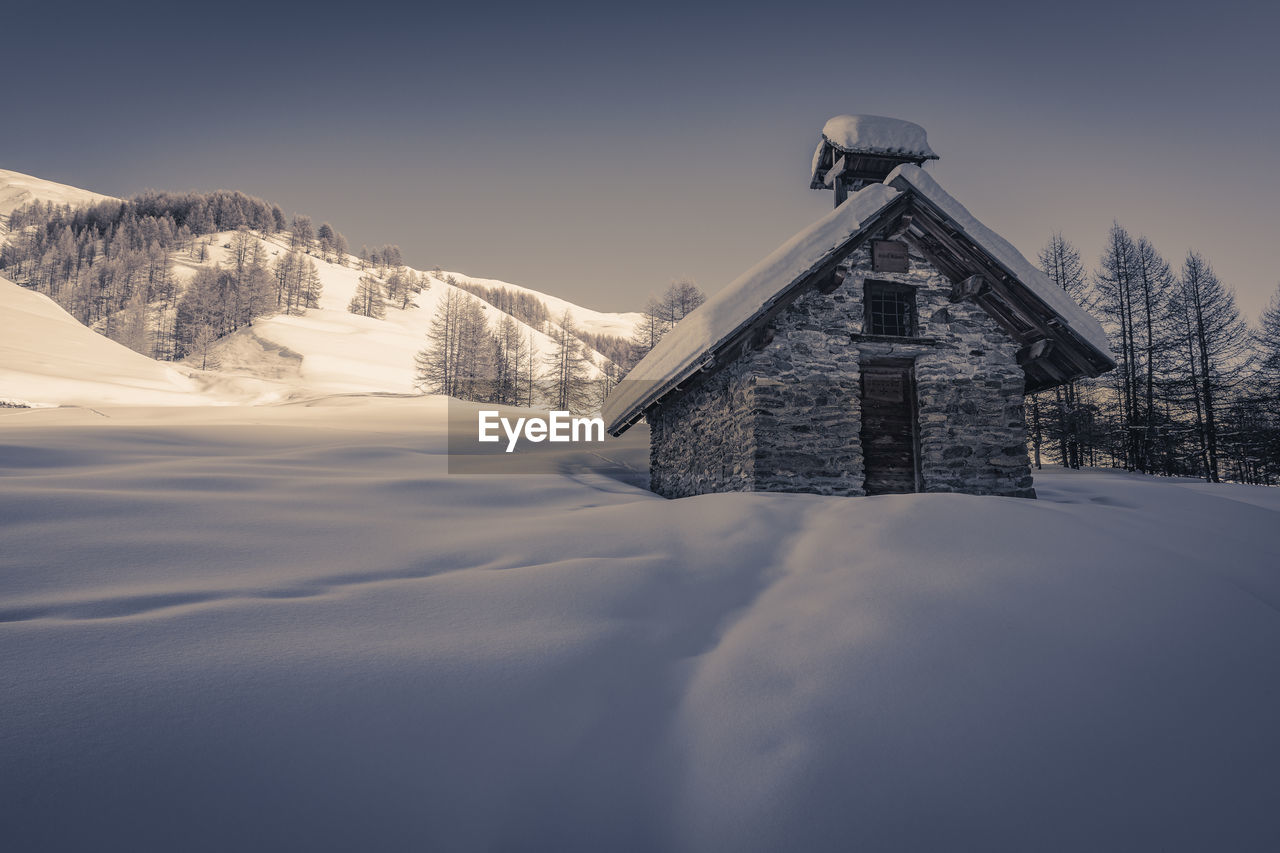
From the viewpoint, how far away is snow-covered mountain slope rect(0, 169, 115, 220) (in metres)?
125

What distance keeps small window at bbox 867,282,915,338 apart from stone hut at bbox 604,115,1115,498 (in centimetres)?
2

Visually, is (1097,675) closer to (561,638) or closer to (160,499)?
(561,638)

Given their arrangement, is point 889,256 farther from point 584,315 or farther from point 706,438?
point 584,315

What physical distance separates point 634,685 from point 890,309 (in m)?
8.51

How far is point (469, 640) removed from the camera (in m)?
2.67

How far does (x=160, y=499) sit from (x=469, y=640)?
12.9 feet

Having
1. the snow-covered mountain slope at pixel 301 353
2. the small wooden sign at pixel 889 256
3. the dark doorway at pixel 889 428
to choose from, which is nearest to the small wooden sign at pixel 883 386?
the dark doorway at pixel 889 428

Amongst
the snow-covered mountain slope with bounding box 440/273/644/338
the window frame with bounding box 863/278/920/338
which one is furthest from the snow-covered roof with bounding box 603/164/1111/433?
the snow-covered mountain slope with bounding box 440/273/644/338

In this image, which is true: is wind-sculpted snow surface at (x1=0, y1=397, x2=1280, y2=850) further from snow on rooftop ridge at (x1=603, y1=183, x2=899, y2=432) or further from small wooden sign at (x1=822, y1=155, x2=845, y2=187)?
small wooden sign at (x1=822, y1=155, x2=845, y2=187)

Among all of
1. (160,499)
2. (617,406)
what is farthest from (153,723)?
(617,406)

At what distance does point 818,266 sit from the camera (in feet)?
25.7

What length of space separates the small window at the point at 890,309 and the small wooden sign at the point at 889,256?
0.25 m

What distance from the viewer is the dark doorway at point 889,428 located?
8594mm

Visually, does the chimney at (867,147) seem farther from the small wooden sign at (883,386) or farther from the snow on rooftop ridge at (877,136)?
the small wooden sign at (883,386)
